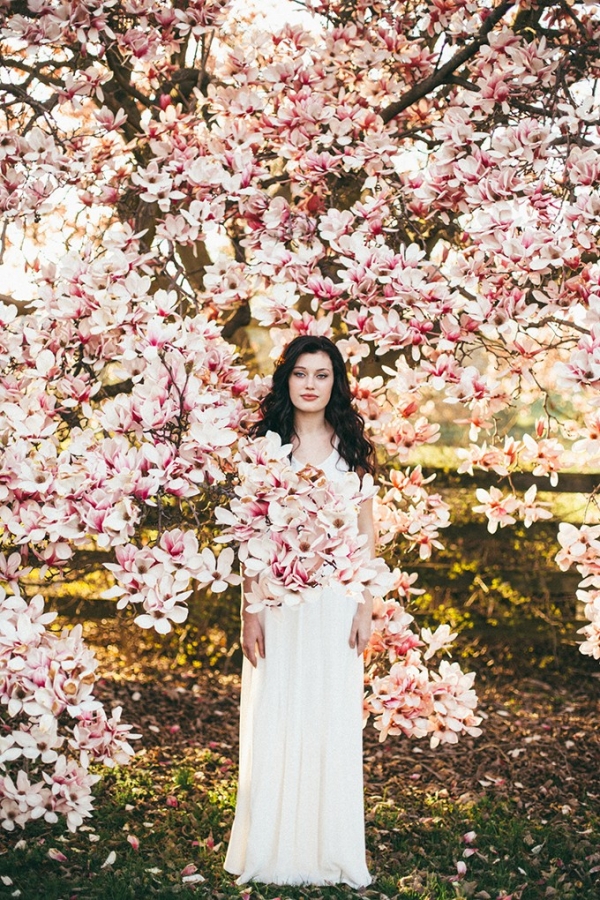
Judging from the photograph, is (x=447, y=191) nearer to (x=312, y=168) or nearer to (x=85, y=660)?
(x=312, y=168)

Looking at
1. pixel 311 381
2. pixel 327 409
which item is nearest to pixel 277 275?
pixel 311 381

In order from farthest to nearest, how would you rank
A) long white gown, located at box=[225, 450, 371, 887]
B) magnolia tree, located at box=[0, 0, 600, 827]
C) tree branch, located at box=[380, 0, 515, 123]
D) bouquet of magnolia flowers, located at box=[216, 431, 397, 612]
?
tree branch, located at box=[380, 0, 515, 123], long white gown, located at box=[225, 450, 371, 887], magnolia tree, located at box=[0, 0, 600, 827], bouquet of magnolia flowers, located at box=[216, 431, 397, 612]

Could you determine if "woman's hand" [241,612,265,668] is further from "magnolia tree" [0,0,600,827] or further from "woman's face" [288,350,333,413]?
"woman's face" [288,350,333,413]

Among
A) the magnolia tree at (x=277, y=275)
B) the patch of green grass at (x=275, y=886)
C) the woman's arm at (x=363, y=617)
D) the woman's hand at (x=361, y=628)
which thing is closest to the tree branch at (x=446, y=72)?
the magnolia tree at (x=277, y=275)

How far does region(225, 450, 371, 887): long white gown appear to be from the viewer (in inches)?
118

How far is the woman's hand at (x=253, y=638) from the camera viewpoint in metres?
3.05

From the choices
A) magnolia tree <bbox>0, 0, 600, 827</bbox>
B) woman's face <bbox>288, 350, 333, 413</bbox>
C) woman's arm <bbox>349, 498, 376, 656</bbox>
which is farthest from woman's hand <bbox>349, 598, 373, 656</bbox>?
woman's face <bbox>288, 350, 333, 413</bbox>

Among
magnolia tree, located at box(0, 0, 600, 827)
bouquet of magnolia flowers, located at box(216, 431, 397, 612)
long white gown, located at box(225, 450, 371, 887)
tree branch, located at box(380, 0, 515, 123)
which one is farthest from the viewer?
tree branch, located at box(380, 0, 515, 123)

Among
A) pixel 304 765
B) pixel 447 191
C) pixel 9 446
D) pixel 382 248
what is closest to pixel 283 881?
pixel 304 765

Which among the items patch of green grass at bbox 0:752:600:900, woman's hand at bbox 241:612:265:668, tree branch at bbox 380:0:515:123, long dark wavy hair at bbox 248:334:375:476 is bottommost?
patch of green grass at bbox 0:752:600:900

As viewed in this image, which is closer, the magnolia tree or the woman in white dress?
the magnolia tree

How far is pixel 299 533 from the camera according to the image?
2.24m

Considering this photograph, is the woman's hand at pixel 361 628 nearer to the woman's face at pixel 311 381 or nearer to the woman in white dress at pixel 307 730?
the woman in white dress at pixel 307 730

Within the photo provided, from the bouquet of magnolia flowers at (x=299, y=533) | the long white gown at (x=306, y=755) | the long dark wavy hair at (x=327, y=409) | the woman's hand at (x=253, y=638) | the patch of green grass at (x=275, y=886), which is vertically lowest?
the patch of green grass at (x=275, y=886)
